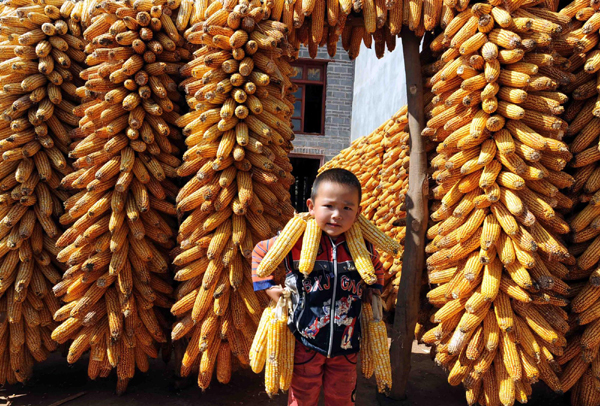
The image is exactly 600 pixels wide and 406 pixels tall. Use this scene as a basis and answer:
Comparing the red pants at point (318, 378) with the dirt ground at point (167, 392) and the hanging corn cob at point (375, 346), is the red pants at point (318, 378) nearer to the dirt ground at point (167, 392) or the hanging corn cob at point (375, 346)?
the hanging corn cob at point (375, 346)

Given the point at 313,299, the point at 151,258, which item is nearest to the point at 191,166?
the point at 151,258

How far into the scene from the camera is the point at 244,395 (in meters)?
3.67

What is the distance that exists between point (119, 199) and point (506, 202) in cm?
282

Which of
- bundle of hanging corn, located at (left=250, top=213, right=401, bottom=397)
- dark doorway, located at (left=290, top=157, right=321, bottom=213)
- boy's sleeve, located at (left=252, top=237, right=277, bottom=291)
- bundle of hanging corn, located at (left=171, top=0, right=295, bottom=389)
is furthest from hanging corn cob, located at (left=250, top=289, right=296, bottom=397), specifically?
dark doorway, located at (left=290, top=157, right=321, bottom=213)

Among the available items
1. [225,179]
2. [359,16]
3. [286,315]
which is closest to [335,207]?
[286,315]

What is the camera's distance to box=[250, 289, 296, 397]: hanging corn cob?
7.93 feet

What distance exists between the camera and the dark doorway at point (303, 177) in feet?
49.1

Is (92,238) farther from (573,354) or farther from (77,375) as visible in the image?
(573,354)

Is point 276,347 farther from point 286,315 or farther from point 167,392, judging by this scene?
point 167,392

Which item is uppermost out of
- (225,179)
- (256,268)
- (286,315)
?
(225,179)

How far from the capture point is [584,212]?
317cm

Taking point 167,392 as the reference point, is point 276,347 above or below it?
above

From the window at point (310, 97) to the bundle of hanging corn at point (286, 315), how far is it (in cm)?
1171

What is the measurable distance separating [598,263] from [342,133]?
11062mm
